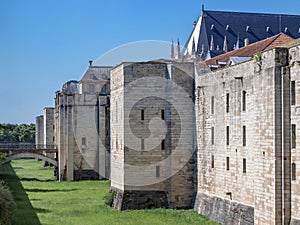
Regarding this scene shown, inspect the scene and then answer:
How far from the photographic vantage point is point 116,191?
3375 cm

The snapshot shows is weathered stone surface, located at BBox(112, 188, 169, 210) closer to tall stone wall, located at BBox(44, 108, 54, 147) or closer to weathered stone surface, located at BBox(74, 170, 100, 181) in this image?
weathered stone surface, located at BBox(74, 170, 100, 181)

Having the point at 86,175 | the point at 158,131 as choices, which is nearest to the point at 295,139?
the point at 158,131

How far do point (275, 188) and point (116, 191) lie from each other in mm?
14185

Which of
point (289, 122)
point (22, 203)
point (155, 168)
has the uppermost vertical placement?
point (289, 122)

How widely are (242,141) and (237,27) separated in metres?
58.5

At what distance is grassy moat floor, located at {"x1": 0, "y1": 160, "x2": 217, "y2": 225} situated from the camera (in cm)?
2814

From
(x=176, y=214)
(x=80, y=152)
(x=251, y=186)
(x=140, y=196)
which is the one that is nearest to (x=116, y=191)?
(x=140, y=196)

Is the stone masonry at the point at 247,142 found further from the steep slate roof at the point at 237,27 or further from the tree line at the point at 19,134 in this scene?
the tree line at the point at 19,134

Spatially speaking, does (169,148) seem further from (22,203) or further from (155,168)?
Answer: (22,203)

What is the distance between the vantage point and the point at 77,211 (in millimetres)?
31891

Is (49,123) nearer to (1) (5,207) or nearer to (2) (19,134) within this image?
(2) (19,134)

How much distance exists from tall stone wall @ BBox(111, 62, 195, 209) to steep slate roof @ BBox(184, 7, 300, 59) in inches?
1919

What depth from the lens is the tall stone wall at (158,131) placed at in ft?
105

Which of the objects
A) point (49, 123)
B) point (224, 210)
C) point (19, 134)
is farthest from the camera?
point (19, 134)
